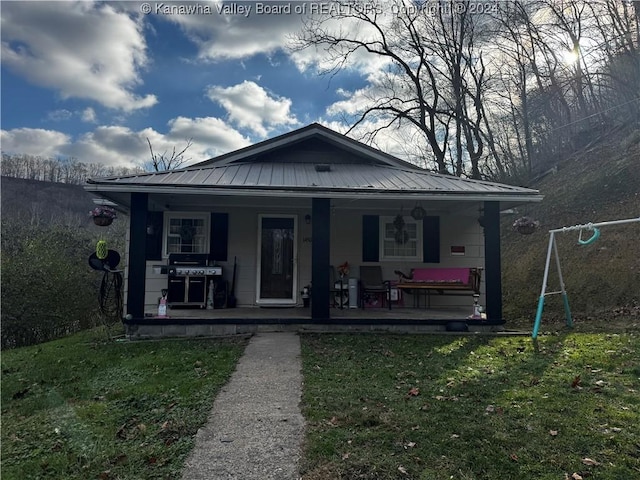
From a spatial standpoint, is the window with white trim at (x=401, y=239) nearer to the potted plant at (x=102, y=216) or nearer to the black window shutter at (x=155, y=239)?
the black window shutter at (x=155, y=239)

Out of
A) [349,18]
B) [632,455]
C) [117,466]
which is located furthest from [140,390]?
[349,18]

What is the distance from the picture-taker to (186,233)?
937cm

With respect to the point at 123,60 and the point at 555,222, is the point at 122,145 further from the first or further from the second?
the point at 555,222

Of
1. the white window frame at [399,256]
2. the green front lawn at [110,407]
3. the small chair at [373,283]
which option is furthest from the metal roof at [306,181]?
the green front lawn at [110,407]

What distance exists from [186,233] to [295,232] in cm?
243

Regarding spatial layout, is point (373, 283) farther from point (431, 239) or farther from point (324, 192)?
point (324, 192)

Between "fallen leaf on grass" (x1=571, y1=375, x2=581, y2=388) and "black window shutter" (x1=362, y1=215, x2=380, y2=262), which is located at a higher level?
"black window shutter" (x1=362, y1=215, x2=380, y2=262)

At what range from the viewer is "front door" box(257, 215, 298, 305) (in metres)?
9.45

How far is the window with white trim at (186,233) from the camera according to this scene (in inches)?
367

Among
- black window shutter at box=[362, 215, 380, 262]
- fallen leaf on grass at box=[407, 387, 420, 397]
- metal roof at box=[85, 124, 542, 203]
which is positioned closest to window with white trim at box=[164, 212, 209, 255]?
metal roof at box=[85, 124, 542, 203]

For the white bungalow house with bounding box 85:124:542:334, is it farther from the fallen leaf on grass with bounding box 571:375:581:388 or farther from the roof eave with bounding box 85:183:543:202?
the fallen leaf on grass with bounding box 571:375:581:388

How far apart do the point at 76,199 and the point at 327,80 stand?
→ 17664 millimetres

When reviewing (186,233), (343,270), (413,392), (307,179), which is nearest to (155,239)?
(186,233)

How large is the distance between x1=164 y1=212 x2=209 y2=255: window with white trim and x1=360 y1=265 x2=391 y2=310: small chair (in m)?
3.56
